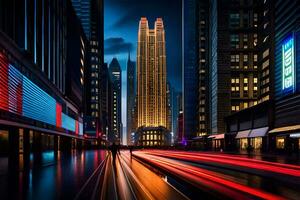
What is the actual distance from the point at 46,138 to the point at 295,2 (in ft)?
139

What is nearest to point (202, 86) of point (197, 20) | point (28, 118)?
point (197, 20)

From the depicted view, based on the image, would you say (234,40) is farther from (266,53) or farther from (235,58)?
(266,53)

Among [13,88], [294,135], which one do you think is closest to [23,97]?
[13,88]

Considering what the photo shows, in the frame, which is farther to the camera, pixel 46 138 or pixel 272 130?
pixel 272 130

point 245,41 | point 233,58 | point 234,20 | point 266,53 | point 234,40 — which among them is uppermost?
point 234,20

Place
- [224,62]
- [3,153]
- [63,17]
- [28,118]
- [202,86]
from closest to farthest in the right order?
1. [3,153]
2. [28,118]
3. [63,17]
4. [224,62]
5. [202,86]

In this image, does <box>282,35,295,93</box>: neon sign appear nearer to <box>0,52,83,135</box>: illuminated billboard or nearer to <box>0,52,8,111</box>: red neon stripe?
<box>0,52,83,135</box>: illuminated billboard

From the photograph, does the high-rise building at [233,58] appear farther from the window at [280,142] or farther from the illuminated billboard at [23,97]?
the illuminated billboard at [23,97]

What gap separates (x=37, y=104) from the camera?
172 ft

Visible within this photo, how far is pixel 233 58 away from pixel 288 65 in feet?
192

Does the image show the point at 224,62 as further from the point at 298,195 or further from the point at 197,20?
the point at 298,195

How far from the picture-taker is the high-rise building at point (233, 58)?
126062mm

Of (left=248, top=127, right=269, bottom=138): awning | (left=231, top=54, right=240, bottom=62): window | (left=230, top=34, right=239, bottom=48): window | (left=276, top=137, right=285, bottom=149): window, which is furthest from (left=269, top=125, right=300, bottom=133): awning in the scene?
(left=230, top=34, right=239, bottom=48): window

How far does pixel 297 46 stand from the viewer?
67000 mm
